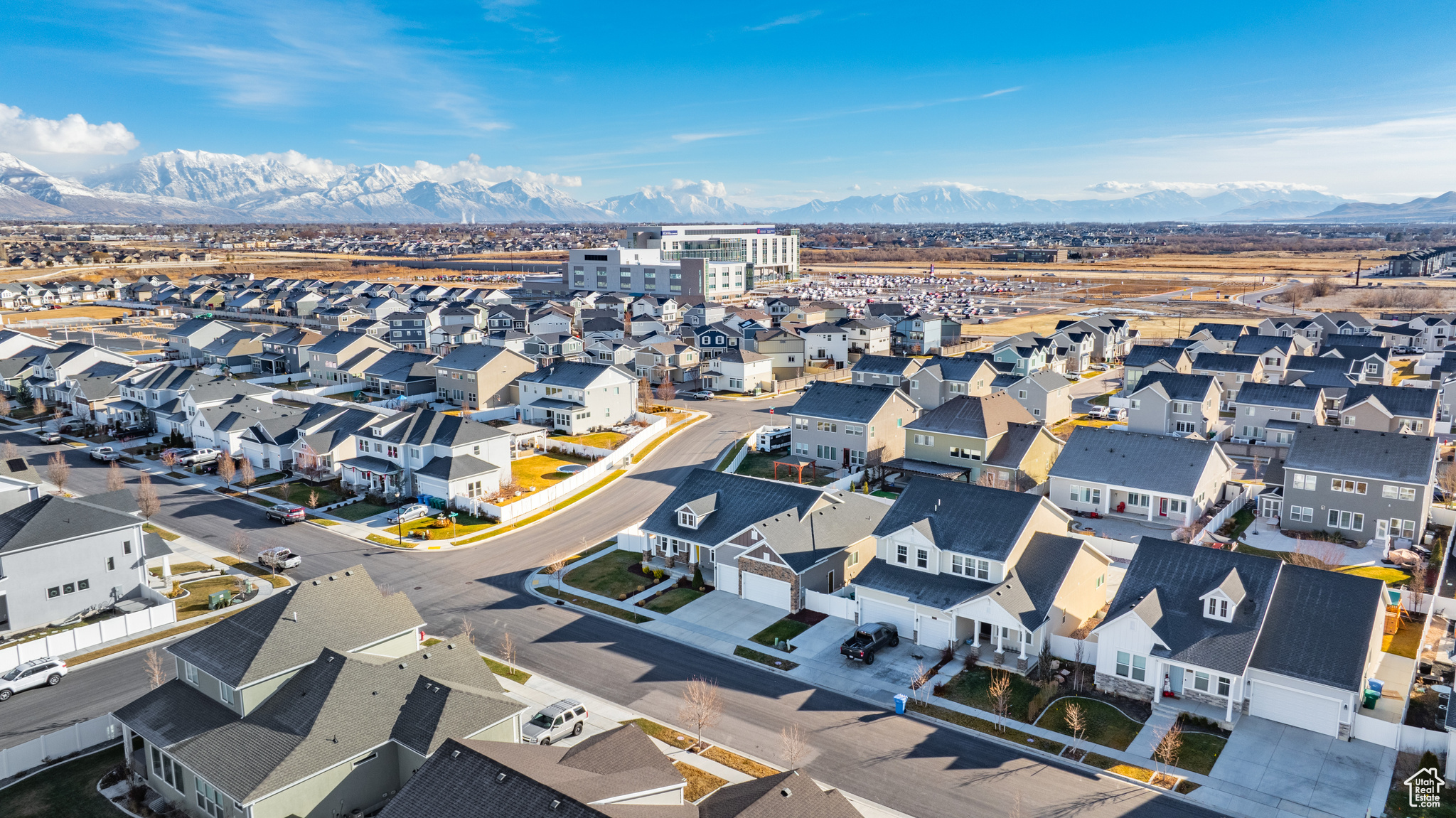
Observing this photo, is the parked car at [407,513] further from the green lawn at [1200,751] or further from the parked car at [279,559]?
the green lawn at [1200,751]

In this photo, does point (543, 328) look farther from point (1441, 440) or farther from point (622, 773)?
point (622, 773)

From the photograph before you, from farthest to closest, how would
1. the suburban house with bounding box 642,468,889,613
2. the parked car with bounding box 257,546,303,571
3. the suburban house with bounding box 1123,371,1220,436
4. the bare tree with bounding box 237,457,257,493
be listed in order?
the suburban house with bounding box 1123,371,1220,436 → the bare tree with bounding box 237,457,257,493 → the parked car with bounding box 257,546,303,571 → the suburban house with bounding box 642,468,889,613

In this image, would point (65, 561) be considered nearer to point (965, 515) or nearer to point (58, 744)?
point (58, 744)

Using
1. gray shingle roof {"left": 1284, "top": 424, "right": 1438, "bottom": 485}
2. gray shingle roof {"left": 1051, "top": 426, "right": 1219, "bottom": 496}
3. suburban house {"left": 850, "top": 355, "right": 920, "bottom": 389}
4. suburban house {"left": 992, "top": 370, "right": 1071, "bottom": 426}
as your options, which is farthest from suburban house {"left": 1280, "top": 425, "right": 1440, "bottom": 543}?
suburban house {"left": 850, "top": 355, "right": 920, "bottom": 389}

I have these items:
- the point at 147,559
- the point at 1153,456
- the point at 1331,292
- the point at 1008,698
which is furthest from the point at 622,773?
the point at 1331,292

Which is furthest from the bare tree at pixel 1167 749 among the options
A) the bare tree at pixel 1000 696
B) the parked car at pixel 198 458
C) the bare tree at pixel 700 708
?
the parked car at pixel 198 458

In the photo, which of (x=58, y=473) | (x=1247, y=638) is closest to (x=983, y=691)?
(x=1247, y=638)

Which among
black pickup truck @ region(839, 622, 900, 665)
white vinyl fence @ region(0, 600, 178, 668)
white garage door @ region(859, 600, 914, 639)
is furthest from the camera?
white garage door @ region(859, 600, 914, 639)

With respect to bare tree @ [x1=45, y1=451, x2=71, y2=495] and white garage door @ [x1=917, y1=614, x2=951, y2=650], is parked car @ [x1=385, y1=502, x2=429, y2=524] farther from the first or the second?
white garage door @ [x1=917, y1=614, x2=951, y2=650]
